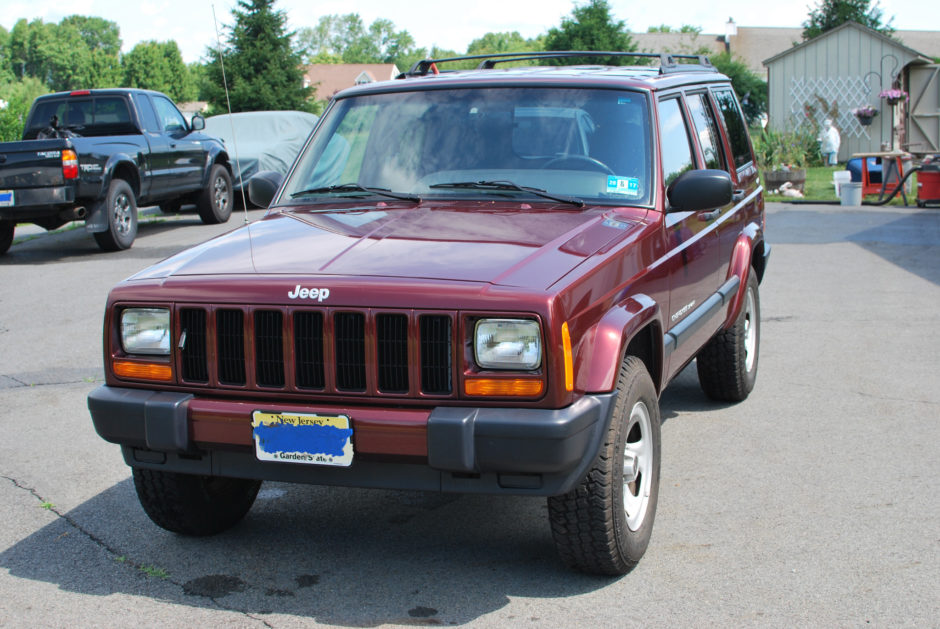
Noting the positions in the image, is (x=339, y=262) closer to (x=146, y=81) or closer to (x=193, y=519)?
(x=193, y=519)

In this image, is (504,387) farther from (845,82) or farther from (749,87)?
(749,87)

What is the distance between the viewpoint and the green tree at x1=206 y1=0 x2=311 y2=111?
1377 inches

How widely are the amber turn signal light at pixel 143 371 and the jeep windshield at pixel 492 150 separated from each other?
1272mm

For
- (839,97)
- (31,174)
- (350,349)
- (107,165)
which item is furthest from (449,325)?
(839,97)

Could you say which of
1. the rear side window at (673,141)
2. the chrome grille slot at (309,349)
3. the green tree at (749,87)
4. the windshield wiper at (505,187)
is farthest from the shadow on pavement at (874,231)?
the green tree at (749,87)

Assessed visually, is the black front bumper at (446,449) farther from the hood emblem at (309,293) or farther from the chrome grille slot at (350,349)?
the hood emblem at (309,293)

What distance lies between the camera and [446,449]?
10.6 feet

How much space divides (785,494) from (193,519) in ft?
8.26

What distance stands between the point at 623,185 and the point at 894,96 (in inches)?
886

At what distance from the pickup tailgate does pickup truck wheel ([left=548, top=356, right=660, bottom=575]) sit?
999 cm

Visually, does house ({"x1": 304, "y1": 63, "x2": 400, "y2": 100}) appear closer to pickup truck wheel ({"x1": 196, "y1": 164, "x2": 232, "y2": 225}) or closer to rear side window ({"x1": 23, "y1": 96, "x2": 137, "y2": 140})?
pickup truck wheel ({"x1": 196, "y1": 164, "x2": 232, "y2": 225})

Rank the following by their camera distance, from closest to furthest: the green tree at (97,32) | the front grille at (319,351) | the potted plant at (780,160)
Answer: the front grille at (319,351)
the potted plant at (780,160)
the green tree at (97,32)

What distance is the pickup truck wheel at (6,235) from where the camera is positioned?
42.8 feet

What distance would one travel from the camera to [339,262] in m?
3.62
